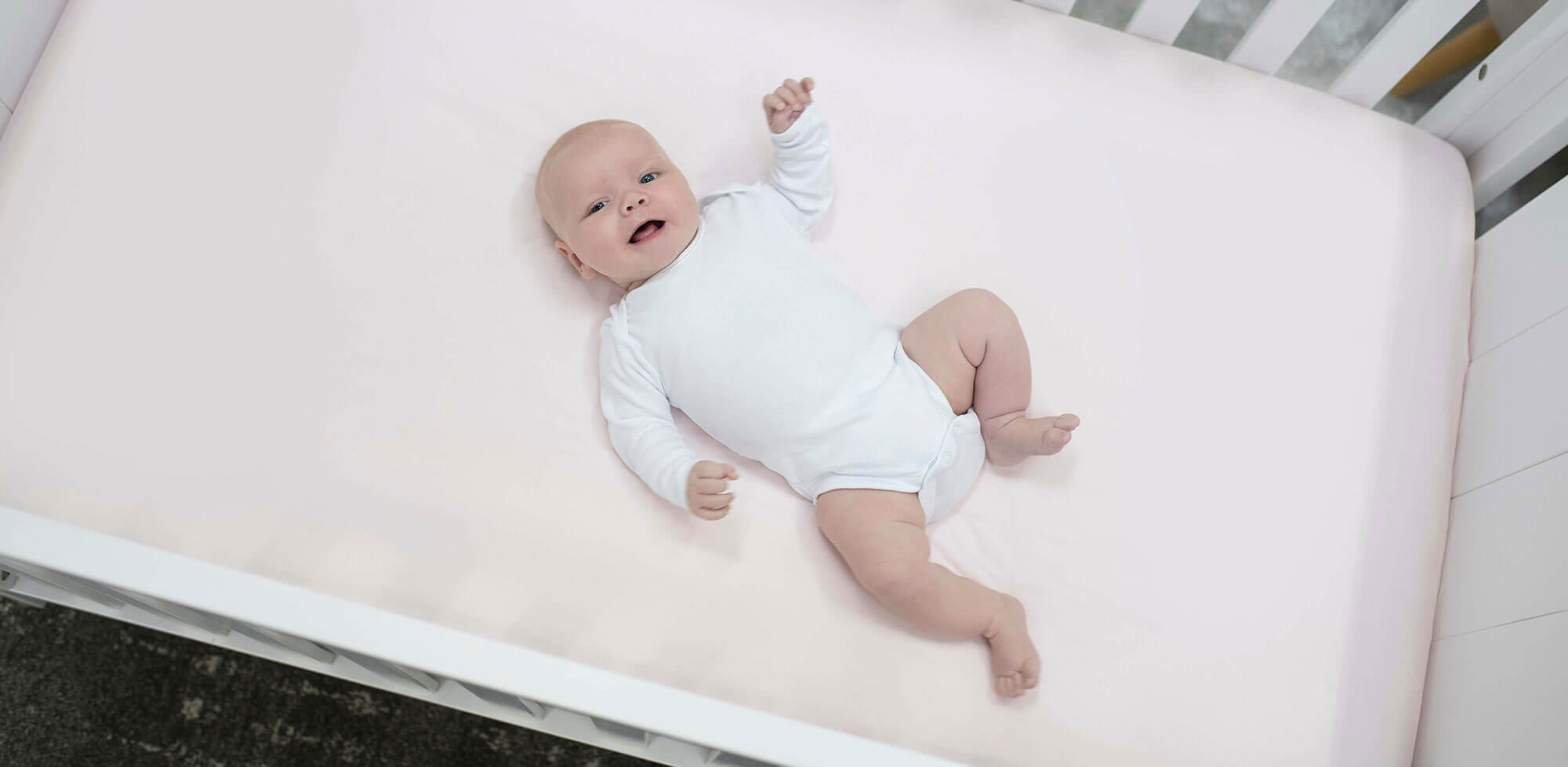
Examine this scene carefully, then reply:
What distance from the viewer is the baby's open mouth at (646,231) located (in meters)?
0.98

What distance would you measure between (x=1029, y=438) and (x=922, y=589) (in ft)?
0.60

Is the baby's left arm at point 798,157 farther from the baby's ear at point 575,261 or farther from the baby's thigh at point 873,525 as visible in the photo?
the baby's thigh at point 873,525

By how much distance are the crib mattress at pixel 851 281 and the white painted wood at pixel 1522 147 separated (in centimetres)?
4

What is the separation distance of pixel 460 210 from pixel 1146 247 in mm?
790

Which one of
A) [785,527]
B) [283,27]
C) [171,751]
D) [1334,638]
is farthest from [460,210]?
[1334,638]

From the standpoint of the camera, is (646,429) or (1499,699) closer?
(1499,699)

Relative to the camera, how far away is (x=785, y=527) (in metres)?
1.00

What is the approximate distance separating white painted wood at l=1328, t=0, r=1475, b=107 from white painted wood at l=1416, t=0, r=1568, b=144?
0.22ft

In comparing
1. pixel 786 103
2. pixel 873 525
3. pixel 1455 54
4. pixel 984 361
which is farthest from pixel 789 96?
pixel 1455 54

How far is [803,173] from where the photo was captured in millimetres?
1045

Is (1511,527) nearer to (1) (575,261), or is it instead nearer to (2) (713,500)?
(2) (713,500)

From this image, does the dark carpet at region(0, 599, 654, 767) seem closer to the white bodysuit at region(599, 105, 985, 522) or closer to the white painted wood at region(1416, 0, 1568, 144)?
the white bodysuit at region(599, 105, 985, 522)

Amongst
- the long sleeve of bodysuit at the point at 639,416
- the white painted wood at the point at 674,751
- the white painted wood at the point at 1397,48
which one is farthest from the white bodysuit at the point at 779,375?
the white painted wood at the point at 1397,48

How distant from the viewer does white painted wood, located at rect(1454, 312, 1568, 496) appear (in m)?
0.92
